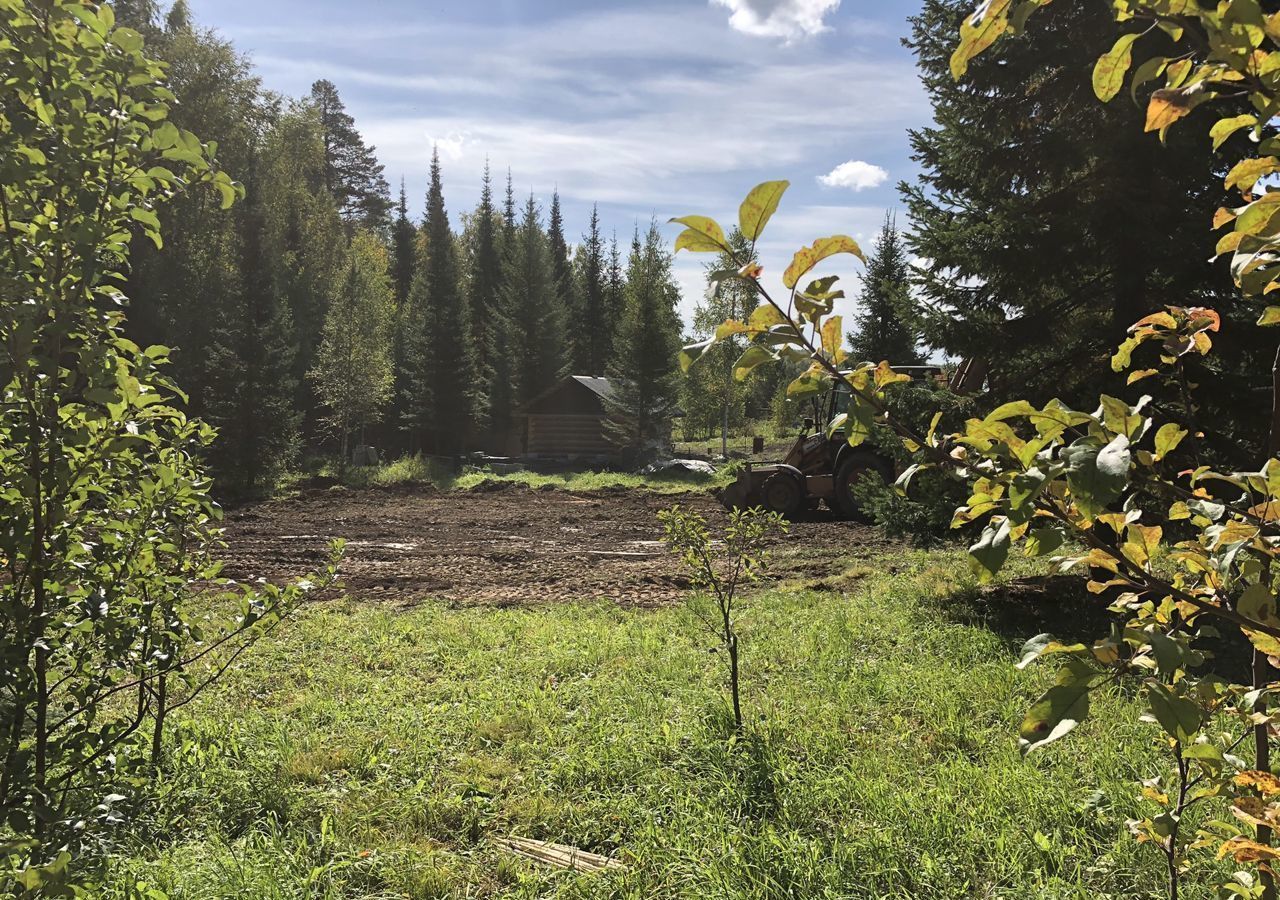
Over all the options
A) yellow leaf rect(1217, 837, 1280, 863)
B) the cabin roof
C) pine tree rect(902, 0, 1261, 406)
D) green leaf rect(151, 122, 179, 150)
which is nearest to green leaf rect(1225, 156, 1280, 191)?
yellow leaf rect(1217, 837, 1280, 863)

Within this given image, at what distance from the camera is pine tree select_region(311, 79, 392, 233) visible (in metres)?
43.8

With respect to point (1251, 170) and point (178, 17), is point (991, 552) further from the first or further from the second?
point (178, 17)

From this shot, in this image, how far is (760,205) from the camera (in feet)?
3.07

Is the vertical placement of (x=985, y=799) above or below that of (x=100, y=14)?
below

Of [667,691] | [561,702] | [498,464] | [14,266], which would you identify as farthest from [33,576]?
[498,464]

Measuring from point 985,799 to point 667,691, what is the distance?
2125mm

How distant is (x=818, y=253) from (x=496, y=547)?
10916 mm

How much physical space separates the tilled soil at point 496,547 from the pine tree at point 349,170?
34.2 meters

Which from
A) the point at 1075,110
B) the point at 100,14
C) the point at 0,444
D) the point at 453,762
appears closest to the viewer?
the point at 100,14

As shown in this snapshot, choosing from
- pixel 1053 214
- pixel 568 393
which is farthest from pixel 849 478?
pixel 568 393

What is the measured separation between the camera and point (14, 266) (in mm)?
1688

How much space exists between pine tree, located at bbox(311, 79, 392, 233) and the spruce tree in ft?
144

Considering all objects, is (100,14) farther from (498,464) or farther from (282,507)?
(498,464)

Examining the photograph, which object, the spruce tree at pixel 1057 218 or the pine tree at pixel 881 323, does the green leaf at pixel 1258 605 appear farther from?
the pine tree at pixel 881 323
